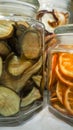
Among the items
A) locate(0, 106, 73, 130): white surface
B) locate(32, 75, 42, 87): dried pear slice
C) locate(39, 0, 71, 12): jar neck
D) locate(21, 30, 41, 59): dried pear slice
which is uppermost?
locate(39, 0, 71, 12): jar neck

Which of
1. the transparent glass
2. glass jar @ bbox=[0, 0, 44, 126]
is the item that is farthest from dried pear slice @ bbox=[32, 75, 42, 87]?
the transparent glass

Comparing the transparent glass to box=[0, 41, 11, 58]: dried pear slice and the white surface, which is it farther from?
the white surface

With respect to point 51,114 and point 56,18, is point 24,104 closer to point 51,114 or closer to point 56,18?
point 51,114

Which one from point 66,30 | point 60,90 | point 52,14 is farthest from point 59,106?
point 52,14

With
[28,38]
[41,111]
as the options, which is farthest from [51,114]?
[28,38]

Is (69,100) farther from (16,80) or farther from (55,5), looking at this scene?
(55,5)
